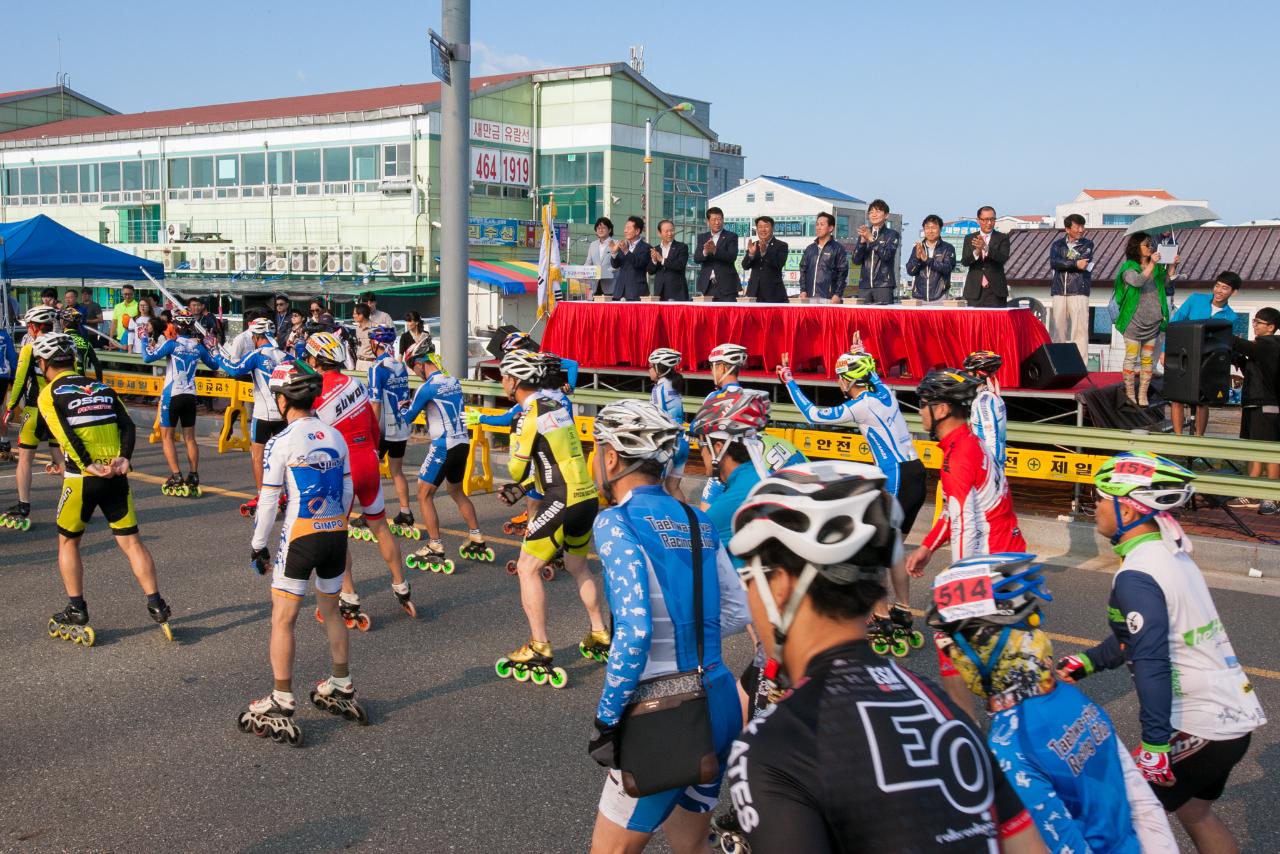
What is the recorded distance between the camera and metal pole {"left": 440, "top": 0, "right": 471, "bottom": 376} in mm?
14195

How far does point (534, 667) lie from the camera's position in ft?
23.6

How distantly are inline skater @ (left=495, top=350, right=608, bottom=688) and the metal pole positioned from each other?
6.92 meters

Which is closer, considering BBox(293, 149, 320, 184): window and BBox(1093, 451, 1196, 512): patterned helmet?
BBox(1093, 451, 1196, 512): patterned helmet

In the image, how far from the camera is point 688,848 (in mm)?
3898

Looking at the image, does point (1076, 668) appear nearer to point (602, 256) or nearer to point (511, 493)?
point (511, 493)

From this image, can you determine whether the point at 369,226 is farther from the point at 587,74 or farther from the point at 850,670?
the point at 850,670

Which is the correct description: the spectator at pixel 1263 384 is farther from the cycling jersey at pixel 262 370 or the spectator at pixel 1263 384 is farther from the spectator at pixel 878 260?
the cycling jersey at pixel 262 370

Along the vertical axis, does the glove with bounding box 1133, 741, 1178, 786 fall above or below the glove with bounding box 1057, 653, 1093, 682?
below

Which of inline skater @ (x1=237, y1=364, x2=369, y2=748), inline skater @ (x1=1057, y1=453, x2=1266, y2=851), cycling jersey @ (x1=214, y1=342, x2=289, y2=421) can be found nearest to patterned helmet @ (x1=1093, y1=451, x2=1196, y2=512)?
inline skater @ (x1=1057, y1=453, x2=1266, y2=851)

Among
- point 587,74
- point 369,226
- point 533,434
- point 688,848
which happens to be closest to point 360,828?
point 688,848

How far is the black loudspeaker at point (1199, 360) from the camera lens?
466 inches

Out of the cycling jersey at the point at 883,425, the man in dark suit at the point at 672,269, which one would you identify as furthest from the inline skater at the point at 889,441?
the man in dark suit at the point at 672,269

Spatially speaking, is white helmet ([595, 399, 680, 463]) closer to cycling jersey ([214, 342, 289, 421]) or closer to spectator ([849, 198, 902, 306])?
cycling jersey ([214, 342, 289, 421])

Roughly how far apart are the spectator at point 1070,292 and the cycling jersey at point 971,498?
31.4 ft
